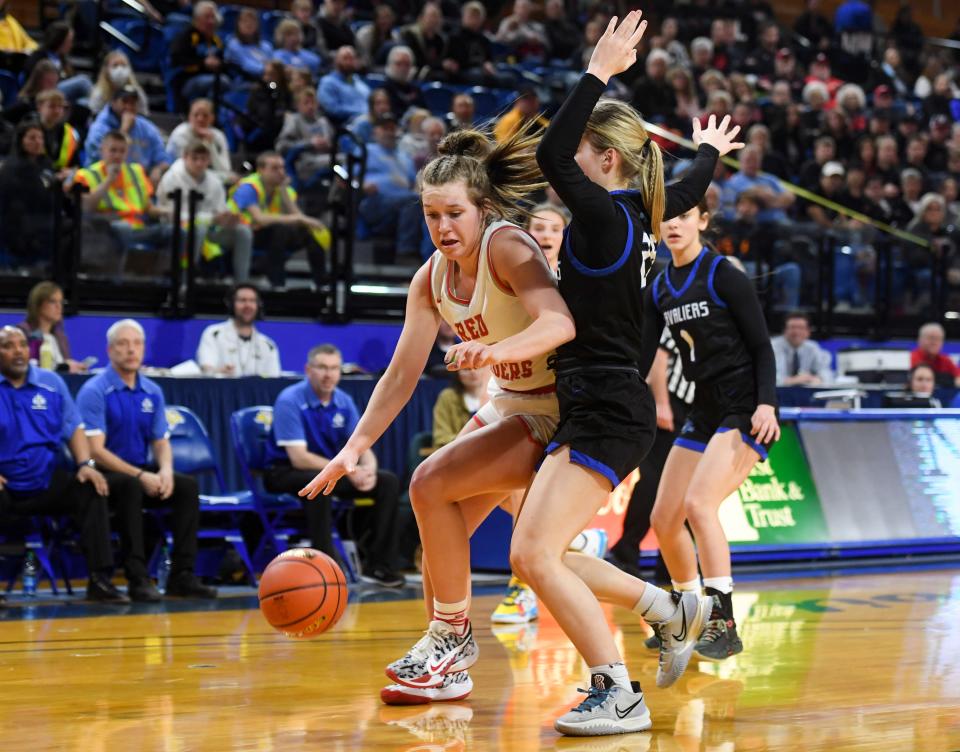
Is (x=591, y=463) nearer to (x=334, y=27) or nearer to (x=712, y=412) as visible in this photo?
(x=712, y=412)

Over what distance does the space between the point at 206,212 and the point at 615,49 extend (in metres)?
7.19

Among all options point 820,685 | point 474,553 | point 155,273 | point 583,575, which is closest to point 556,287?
point 583,575

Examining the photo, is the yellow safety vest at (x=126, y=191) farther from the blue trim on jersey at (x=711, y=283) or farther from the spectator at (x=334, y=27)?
the blue trim on jersey at (x=711, y=283)

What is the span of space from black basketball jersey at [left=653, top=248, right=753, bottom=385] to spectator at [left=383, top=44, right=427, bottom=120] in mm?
9315

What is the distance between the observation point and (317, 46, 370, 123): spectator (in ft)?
47.4

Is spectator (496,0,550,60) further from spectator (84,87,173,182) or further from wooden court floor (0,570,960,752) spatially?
wooden court floor (0,570,960,752)

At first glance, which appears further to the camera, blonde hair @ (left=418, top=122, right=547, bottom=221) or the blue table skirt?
the blue table skirt

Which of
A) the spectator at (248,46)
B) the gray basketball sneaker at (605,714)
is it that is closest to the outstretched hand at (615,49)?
the gray basketball sneaker at (605,714)

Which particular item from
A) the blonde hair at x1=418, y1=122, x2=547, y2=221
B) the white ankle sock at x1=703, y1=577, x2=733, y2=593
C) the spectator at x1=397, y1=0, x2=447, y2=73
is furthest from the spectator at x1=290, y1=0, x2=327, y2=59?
the blonde hair at x1=418, y1=122, x2=547, y2=221

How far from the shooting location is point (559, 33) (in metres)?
19.0

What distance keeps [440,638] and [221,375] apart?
552 centimetres

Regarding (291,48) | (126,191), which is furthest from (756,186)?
(126,191)

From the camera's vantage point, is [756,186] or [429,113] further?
[756,186]

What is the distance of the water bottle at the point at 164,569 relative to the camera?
8.61 meters
